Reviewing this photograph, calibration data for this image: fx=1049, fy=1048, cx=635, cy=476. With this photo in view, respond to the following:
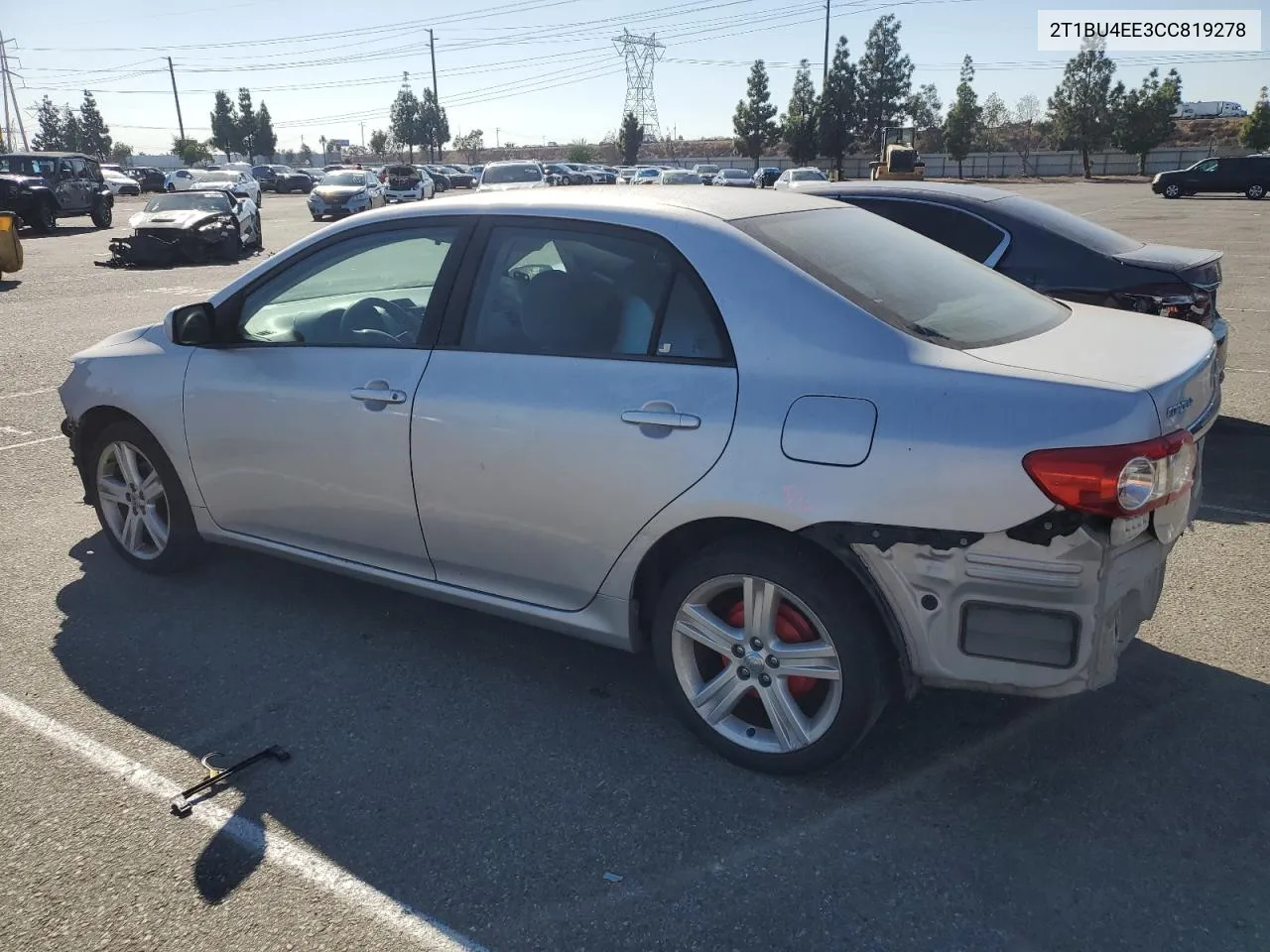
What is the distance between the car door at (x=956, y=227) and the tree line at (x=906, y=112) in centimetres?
6411

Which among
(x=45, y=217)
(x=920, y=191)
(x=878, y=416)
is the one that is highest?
(x=920, y=191)

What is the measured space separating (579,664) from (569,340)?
128 cm

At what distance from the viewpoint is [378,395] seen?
12.3ft

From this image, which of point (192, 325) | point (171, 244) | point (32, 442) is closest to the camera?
point (192, 325)

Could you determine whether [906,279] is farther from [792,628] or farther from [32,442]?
[32,442]

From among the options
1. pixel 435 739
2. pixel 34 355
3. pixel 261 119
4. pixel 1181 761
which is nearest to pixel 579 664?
pixel 435 739

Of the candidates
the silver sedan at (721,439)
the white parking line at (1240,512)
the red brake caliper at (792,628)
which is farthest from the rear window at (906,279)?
the white parking line at (1240,512)

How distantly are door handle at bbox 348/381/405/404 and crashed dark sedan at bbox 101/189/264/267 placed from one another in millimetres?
18297

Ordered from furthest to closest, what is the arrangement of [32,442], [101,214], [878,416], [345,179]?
[345,179], [101,214], [32,442], [878,416]

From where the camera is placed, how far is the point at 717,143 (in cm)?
14600

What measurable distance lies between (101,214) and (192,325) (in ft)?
95.8

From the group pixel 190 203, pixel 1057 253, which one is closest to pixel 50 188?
pixel 190 203

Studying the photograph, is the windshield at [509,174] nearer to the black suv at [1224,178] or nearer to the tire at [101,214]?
the tire at [101,214]

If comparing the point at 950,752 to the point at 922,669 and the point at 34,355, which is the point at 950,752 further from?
the point at 34,355
